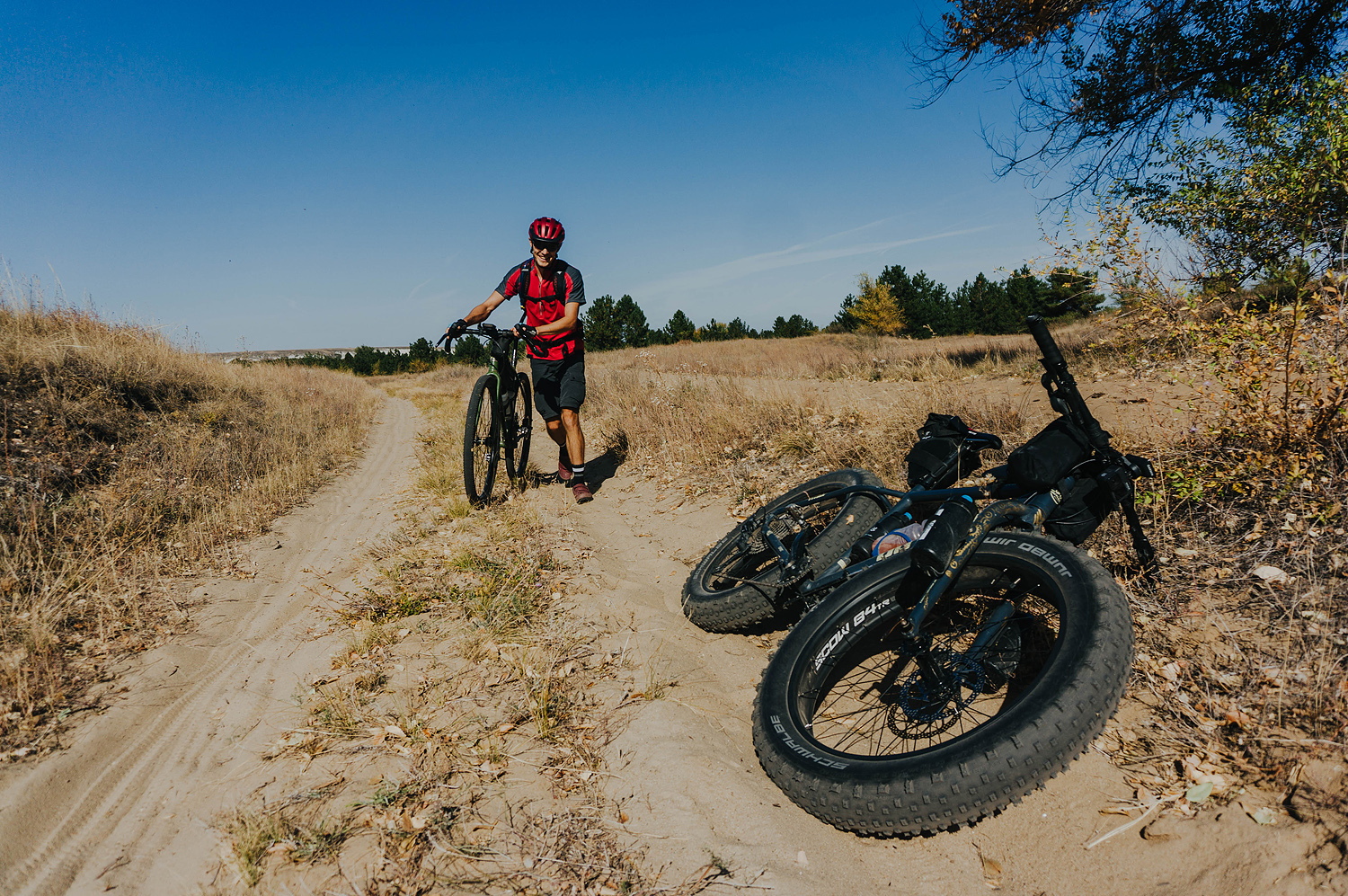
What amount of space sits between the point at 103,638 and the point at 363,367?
6294 cm

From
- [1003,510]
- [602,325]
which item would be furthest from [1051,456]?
[602,325]

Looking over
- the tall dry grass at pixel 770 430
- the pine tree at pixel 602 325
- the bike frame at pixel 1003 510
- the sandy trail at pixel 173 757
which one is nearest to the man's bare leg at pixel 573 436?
the tall dry grass at pixel 770 430

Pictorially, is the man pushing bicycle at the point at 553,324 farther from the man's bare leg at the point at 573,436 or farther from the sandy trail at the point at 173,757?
the sandy trail at the point at 173,757

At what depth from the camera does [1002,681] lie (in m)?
2.84

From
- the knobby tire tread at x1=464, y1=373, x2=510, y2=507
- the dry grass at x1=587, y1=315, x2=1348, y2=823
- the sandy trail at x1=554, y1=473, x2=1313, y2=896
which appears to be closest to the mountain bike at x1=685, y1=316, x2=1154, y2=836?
the sandy trail at x1=554, y1=473, x2=1313, y2=896

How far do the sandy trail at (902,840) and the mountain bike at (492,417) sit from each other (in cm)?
353

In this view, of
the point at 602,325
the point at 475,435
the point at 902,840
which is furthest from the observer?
the point at 602,325

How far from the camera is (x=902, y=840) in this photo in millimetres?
2143

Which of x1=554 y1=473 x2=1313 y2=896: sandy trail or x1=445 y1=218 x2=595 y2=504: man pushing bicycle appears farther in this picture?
x1=445 y1=218 x2=595 y2=504: man pushing bicycle

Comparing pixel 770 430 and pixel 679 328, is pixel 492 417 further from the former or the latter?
pixel 679 328

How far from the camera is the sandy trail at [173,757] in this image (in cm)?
197

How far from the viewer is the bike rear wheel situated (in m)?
6.52

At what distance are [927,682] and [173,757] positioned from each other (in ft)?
10.6

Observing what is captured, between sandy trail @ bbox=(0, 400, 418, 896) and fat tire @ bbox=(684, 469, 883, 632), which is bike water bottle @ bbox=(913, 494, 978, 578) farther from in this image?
sandy trail @ bbox=(0, 400, 418, 896)
